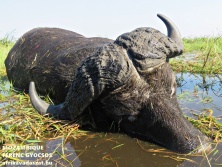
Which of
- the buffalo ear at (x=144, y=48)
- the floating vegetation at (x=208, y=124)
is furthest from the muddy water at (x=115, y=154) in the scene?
the buffalo ear at (x=144, y=48)

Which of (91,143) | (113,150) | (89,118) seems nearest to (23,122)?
(89,118)

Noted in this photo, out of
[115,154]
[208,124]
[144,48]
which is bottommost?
[115,154]

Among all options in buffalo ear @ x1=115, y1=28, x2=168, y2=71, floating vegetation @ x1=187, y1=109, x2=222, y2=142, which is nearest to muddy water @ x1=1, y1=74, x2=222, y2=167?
floating vegetation @ x1=187, y1=109, x2=222, y2=142

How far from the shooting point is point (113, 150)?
2.78 m

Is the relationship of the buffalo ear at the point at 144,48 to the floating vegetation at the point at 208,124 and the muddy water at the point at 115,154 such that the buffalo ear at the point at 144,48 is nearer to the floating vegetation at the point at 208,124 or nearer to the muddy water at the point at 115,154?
the muddy water at the point at 115,154

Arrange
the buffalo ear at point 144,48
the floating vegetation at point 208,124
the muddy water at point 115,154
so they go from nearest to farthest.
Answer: the muddy water at point 115,154, the buffalo ear at point 144,48, the floating vegetation at point 208,124

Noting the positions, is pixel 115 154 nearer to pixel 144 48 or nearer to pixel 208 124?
pixel 144 48

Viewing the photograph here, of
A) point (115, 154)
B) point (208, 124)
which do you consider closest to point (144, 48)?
point (115, 154)

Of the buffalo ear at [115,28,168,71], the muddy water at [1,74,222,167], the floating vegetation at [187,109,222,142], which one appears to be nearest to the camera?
the muddy water at [1,74,222,167]

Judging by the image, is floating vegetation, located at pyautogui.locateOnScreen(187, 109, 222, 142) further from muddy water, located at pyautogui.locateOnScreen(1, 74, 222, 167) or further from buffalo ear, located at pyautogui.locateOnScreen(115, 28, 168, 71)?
buffalo ear, located at pyautogui.locateOnScreen(115, 28, 168, 71)

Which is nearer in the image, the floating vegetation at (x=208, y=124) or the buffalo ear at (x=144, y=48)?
the buffalo ear at (x=144, y=48)

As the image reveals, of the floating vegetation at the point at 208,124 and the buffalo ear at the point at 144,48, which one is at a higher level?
the buffalo ear at the point at 144,48

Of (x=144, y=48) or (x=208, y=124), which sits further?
(x=208, y=124)

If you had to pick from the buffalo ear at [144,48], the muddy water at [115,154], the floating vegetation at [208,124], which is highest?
the buffalo ear at [144,48]
